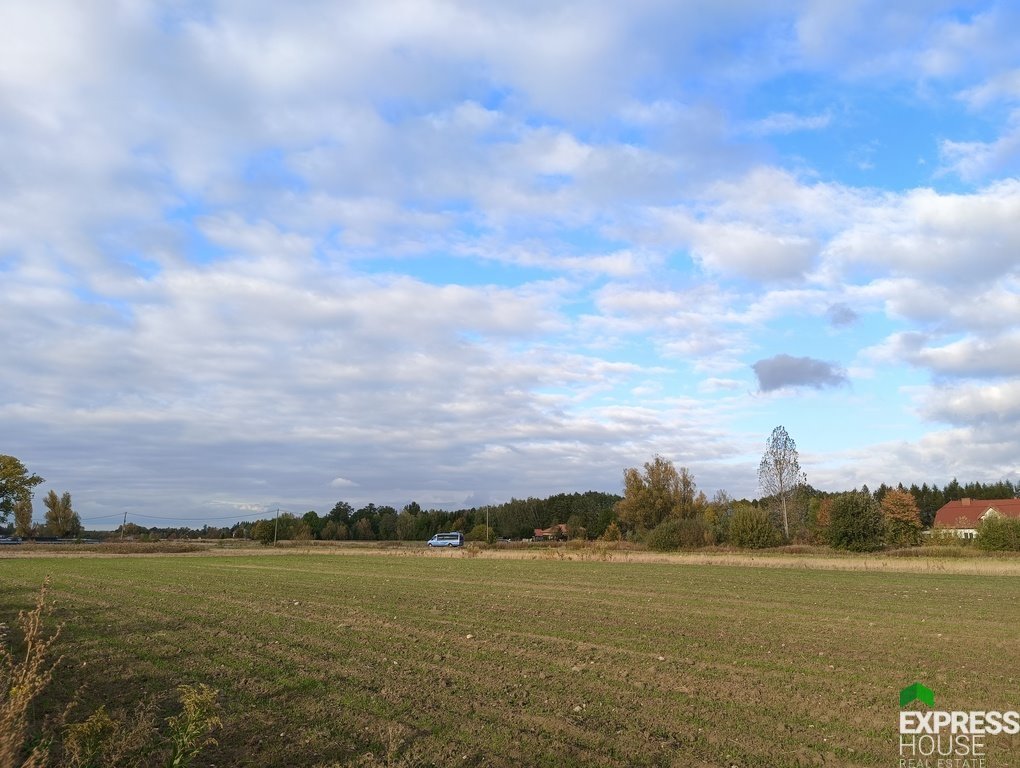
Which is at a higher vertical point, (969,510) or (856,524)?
(856,524)

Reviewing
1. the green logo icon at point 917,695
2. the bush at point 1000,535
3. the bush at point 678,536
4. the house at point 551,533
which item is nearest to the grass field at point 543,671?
the green logo icon at point 917,695

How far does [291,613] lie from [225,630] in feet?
11.4

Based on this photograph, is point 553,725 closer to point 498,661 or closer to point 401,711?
point 401,711

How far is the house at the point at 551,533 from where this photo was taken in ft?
443

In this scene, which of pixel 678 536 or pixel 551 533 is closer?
pixel 678 536

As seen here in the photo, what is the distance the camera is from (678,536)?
3241 inches

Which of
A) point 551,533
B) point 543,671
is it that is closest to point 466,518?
point 551,533

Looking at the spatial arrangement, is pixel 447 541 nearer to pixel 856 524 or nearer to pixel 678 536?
pixel 678 536

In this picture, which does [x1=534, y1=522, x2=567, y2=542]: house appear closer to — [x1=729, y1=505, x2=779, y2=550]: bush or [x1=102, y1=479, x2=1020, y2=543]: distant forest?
[x1=102, y1=479, x2=1020, y2=543]: distant forest

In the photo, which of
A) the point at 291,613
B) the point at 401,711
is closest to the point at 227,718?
the point at 401,711

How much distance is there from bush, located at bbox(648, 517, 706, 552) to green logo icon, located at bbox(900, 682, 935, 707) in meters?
72.5

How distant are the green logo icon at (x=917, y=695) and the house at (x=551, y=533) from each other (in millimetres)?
120042

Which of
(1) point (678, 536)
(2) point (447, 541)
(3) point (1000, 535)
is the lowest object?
(2) point (447, 541)

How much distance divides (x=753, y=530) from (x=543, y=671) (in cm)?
6935
